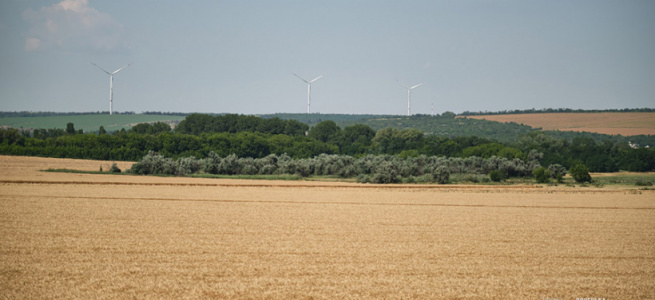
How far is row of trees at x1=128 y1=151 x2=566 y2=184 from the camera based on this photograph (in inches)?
2365

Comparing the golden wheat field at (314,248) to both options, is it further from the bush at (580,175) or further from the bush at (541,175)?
the bush at (541,175)

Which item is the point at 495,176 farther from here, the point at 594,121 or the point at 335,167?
the point at 594,121

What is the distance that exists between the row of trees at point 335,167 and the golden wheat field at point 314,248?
2174 cm

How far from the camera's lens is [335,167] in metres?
67.6

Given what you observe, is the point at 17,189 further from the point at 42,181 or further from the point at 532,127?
the point at 532,127

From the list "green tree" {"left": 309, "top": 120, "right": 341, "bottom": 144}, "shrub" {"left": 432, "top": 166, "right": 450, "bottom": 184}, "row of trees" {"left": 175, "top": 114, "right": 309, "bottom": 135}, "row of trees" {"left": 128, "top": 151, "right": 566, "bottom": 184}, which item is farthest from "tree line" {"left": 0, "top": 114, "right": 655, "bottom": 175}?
"shrub" {"left": 432, "top": 166, "right": 450, "bottom": 184}

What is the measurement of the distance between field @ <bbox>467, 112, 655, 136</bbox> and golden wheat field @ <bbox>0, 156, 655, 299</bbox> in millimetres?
111273

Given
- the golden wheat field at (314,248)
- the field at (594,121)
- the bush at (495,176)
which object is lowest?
the bush at (495,176)

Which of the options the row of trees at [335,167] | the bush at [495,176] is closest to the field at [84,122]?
the row of trees at [335,167]

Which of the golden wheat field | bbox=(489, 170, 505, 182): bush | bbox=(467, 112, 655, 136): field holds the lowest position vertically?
bbox=(489, 170, 505, 182): bush

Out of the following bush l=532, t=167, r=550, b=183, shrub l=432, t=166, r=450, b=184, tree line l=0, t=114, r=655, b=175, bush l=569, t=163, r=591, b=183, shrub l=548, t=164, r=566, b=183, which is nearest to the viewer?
shrub l=432, t=166, r=450, b=184

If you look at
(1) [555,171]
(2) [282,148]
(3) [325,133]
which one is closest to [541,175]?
(1) [555,171]

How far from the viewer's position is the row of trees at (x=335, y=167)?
60062 mm

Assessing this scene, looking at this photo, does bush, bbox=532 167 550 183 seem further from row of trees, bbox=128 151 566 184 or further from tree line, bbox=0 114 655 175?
tree line, bbox=0 114 655 175
